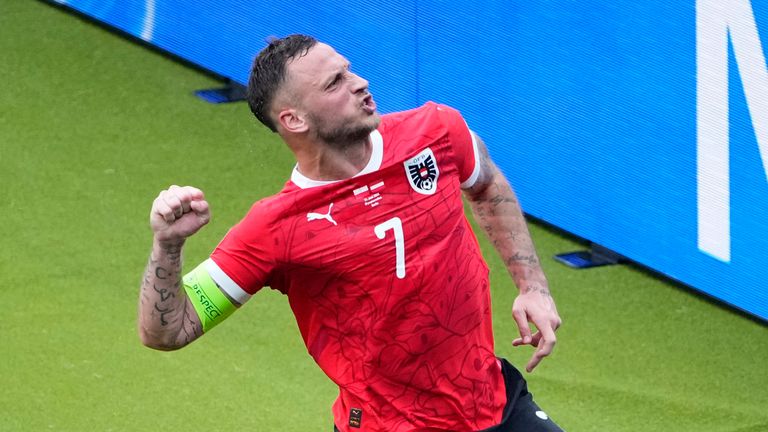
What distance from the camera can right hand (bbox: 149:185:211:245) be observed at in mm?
3414

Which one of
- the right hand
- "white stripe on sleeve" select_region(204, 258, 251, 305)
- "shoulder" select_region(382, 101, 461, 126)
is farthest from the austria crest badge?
the right hand

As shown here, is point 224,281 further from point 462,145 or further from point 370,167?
point 462,145

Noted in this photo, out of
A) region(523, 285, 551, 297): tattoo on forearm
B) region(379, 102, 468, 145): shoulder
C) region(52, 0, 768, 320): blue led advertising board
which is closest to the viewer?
region(379, 102, 468, 145): shoulder

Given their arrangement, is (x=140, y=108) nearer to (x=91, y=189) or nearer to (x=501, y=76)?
(x=91, y=189)

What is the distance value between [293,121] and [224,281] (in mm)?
473

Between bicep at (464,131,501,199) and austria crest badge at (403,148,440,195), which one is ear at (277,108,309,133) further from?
bicep at (464,131,501,199)

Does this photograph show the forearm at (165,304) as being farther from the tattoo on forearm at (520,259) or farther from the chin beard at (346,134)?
the tattoo on forearm at (520,259)

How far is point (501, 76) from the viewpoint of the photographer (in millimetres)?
7035

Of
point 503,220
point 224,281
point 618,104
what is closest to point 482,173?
point 503,220

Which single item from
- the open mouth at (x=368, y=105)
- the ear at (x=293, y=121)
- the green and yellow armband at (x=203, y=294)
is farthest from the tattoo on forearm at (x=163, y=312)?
the open mouth at (x=368, y=105)

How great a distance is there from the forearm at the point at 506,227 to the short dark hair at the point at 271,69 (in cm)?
73

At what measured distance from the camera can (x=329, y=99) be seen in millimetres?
3791

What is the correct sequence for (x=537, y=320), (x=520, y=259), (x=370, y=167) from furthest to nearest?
(x=520, y=259) < (x=537, y=320) < (x=370, y=167)

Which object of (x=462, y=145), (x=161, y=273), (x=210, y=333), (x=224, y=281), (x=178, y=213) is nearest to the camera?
(x=178, y=213)
